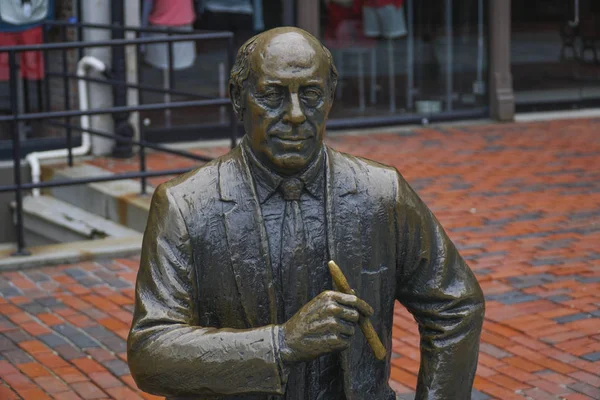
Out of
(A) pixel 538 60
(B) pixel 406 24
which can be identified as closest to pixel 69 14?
(B) pixel 406 24

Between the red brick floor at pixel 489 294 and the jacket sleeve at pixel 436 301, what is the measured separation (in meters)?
2.30

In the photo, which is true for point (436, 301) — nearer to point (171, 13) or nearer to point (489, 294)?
point (489, 294)

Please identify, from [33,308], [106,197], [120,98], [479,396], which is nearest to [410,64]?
[120,98]

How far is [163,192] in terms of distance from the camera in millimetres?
3129

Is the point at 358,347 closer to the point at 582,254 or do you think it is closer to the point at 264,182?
the point at 264,182

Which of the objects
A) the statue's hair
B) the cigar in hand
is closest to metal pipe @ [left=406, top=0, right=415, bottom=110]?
the statue's hair

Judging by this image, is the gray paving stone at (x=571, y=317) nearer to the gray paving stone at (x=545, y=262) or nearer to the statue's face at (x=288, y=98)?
the gray paving stone at (x=545, y=262)

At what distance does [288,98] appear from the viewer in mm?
2955

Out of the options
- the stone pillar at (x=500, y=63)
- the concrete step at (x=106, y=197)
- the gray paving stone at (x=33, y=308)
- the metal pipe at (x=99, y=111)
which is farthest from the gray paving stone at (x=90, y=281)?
the stone pillar at (x=500, y=63)

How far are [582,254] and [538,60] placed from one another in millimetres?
6414

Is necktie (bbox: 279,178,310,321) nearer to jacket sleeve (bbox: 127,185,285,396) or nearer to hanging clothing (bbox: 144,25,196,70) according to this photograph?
jacket sleeve (bbox: 127,185,285,396)

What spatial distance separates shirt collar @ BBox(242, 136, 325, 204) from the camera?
3.05 m

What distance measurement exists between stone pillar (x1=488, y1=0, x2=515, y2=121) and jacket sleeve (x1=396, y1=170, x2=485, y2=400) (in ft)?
33.1

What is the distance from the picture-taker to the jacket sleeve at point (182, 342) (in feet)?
9.40
